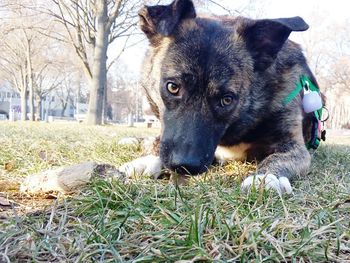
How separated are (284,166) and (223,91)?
2.25 ft

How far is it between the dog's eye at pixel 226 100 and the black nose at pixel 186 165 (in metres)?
0.58

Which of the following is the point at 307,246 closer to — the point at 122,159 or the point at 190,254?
the point at 190,254

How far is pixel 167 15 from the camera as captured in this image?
288cm

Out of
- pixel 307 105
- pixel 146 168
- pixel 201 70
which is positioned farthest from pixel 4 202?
pixel 307 105

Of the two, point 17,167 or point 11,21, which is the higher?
point 11,21

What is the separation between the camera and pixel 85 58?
19969mm

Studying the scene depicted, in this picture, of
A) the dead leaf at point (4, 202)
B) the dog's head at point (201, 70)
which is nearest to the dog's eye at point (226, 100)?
the dog's head at point (201, 70)

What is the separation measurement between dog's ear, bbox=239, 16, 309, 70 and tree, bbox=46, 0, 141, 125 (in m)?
14.7

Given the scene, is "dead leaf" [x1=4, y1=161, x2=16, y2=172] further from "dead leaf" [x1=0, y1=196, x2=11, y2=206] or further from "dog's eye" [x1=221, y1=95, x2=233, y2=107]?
"dog's eye" [x1=221, y1=95, x2=233, y2=107]

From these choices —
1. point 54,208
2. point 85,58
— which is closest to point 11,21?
point 85,58

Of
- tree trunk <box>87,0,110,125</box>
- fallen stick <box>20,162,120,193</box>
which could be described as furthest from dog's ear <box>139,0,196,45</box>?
tree trunk <box>87,0,110,125</box>

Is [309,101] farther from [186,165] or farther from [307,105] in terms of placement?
[186,165]

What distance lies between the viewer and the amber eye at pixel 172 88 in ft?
8.80

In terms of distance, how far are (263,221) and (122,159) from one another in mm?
2075
